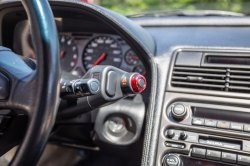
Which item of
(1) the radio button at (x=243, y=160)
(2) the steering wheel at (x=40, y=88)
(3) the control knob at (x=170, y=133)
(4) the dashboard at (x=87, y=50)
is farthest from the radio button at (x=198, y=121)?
(2) the steering wheel at (x=40, y=88)

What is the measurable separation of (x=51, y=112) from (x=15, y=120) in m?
0.43

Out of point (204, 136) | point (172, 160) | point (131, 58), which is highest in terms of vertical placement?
point (131, 58)

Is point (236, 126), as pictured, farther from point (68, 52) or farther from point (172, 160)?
point (68, 52)

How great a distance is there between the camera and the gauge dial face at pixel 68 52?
1.92 m

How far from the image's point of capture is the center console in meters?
1.09

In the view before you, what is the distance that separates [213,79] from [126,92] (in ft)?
1.66

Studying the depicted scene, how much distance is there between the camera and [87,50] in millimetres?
1889

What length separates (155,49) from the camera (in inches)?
56.4

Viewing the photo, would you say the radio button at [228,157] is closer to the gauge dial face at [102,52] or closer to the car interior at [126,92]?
the car interior at [126,92]

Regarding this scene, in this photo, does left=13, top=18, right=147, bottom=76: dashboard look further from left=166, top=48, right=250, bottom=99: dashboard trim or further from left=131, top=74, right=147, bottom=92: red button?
left=131, top=74, right=147, bottom=92: red button

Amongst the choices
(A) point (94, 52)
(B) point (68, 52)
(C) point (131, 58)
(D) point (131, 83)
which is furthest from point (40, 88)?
(B) point (68, 52)

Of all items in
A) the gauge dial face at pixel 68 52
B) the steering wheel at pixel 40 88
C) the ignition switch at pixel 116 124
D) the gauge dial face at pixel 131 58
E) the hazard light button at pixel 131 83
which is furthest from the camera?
the gauge dial face at pixel 68 52

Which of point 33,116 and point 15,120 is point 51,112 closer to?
point 33,116

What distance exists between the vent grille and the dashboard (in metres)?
0.44
